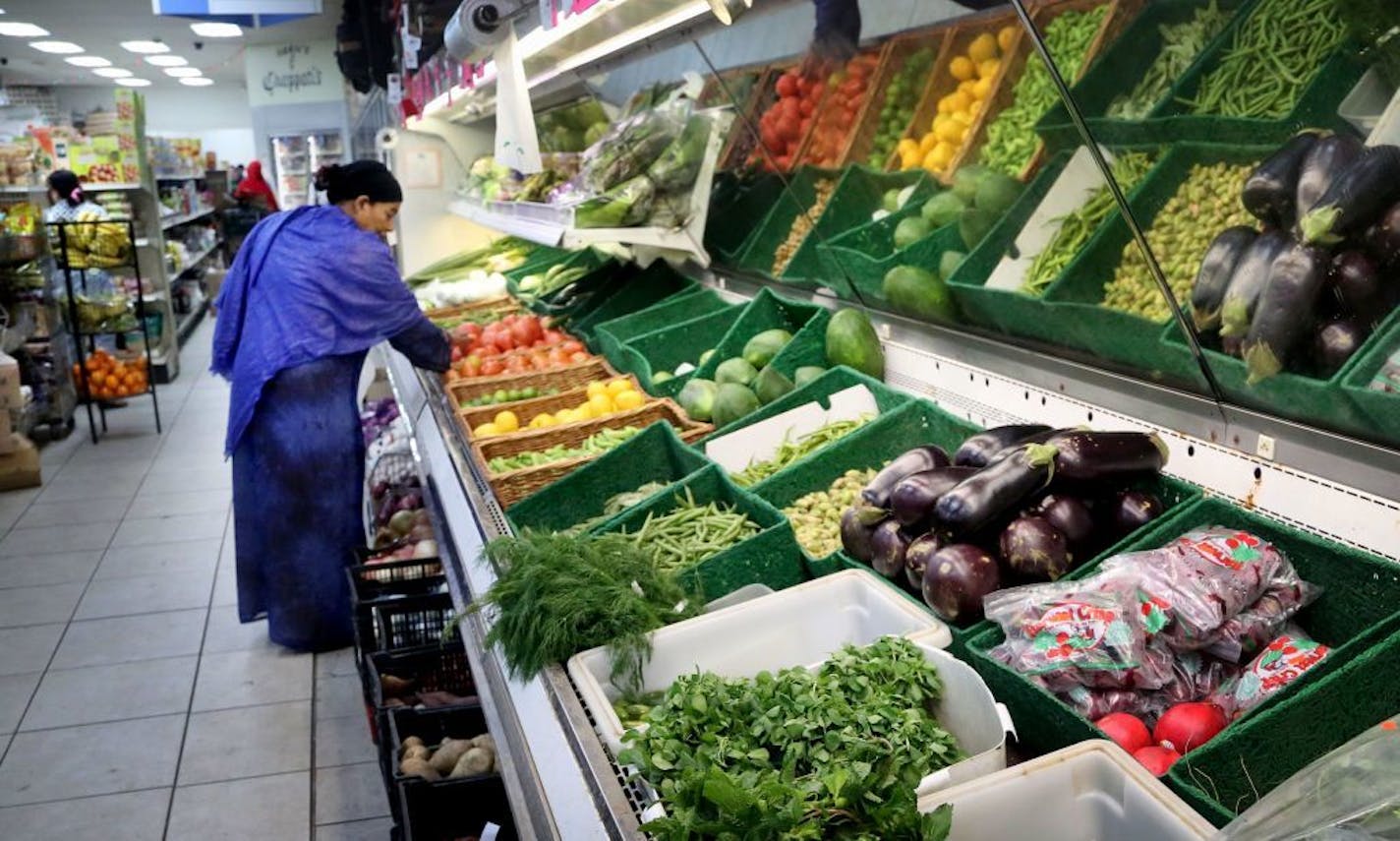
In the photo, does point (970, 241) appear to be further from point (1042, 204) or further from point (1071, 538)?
point (1071, 538)

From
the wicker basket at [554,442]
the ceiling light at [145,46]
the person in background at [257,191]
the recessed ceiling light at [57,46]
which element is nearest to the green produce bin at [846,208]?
the wicker basket at [554,442]

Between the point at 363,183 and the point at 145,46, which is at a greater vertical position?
the point at 145,46

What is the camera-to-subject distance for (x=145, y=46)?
20.0 m

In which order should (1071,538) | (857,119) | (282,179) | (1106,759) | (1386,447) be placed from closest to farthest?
1. (1106,759)
2. (1386,447)
3. (1071,538)
4. (857,119)
5. (282,179)

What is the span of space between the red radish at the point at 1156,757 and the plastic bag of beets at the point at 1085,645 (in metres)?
0.12

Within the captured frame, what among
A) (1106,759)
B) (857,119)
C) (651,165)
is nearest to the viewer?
(1106,759)

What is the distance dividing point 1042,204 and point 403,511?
3.41 m

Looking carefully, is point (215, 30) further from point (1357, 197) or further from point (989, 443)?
point (1357, 197)

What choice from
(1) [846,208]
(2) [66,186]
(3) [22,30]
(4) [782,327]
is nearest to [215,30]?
(3) [22,30]

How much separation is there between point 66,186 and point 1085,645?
31.5 feet

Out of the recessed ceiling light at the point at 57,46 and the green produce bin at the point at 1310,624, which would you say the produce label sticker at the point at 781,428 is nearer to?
the green produce bin at the point at 1310,624

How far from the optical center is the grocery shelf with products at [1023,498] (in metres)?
1.46

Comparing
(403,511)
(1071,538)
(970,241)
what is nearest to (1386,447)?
(1071,538)

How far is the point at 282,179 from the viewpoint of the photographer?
2097 centimetres
